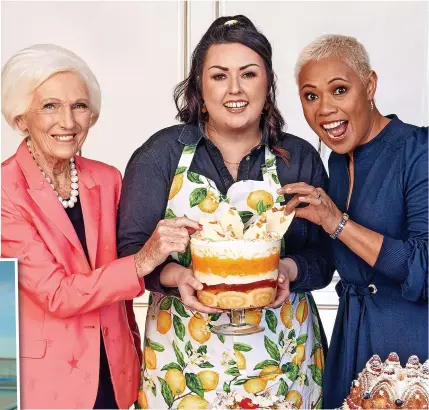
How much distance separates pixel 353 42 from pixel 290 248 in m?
0.63

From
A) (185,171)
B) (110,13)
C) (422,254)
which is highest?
(110,13)

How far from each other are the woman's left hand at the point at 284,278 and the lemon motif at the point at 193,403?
0.36 metres

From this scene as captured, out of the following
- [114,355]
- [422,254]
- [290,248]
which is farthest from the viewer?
[290,248]

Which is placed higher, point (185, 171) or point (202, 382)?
point (185, 171)

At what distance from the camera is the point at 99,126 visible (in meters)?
4.50

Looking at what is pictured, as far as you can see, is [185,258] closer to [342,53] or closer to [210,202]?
[210,202]

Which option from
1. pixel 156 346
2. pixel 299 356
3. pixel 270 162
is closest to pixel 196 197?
pixel 270 162

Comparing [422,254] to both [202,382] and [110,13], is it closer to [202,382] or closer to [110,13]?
[202,382]

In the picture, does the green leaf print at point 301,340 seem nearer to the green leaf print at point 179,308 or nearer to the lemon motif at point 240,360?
the lemon motif at point 240,360

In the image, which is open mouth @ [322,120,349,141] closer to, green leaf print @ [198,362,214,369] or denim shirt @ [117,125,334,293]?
denim shirt @ [117,125,334,293]

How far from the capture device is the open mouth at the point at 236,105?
2080mm

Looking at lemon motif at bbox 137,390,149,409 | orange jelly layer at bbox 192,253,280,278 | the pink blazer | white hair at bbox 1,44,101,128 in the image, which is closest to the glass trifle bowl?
orange jelly layer at bbox 192,253,280,278

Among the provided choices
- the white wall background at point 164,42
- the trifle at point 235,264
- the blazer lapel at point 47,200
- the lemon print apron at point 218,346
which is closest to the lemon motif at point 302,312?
the lemon print apron at point 218,346

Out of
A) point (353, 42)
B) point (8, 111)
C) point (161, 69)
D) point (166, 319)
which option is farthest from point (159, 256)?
point (161, 69)
